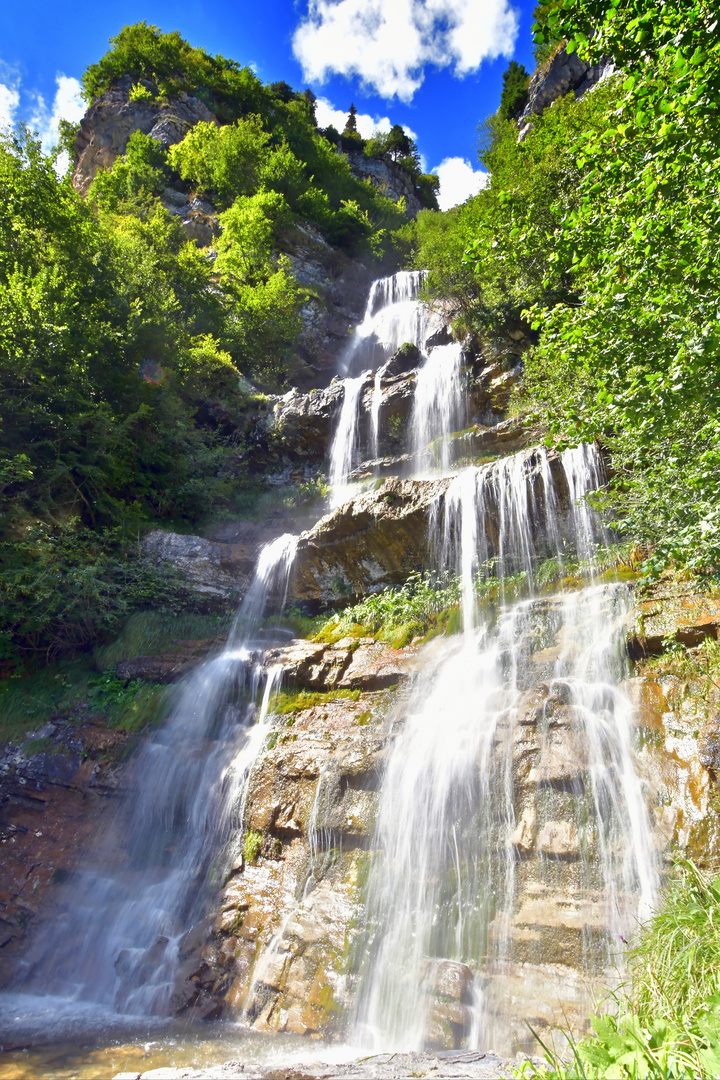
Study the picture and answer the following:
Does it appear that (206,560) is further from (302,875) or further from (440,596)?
(302,875)

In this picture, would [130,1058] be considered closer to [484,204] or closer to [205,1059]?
[205,1059]

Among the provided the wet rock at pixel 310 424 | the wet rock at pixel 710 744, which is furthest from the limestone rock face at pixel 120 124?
the wet rock at pixel 710 744

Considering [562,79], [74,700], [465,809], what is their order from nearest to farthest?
[465,809]
[74,700]
[562,79]

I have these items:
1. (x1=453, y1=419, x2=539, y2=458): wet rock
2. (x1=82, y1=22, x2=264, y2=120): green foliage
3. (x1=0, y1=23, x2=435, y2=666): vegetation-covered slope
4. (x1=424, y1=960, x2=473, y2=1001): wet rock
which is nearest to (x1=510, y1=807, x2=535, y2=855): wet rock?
(x1=424, y1=960, x2=473, y2=1001): wet rock

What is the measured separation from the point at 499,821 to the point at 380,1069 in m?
2.88

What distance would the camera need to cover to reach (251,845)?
296 inches

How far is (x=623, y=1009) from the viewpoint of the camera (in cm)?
375

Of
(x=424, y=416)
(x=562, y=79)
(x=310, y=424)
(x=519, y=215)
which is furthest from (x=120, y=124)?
(x=519, y=215)

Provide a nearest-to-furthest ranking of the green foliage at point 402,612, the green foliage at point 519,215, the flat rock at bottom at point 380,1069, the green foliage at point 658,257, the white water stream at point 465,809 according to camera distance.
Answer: the flat rock at bottom at point 380,1069 → the green foliage at point 658,257 → the white water stream at point 465,809 → the green foliage at point 402,612 → the green foliage at point 519,215

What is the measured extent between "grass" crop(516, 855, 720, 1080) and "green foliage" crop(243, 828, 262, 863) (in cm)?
478

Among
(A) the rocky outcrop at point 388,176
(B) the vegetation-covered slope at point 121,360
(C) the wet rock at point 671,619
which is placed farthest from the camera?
(A) the rocky outcrop at point 388,176

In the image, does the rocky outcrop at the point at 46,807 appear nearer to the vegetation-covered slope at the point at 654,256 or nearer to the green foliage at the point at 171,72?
the vegetation-covered slope at the point at 654,256

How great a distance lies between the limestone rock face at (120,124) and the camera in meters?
32.4

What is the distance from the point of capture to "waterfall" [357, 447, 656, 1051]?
17.0 ft
